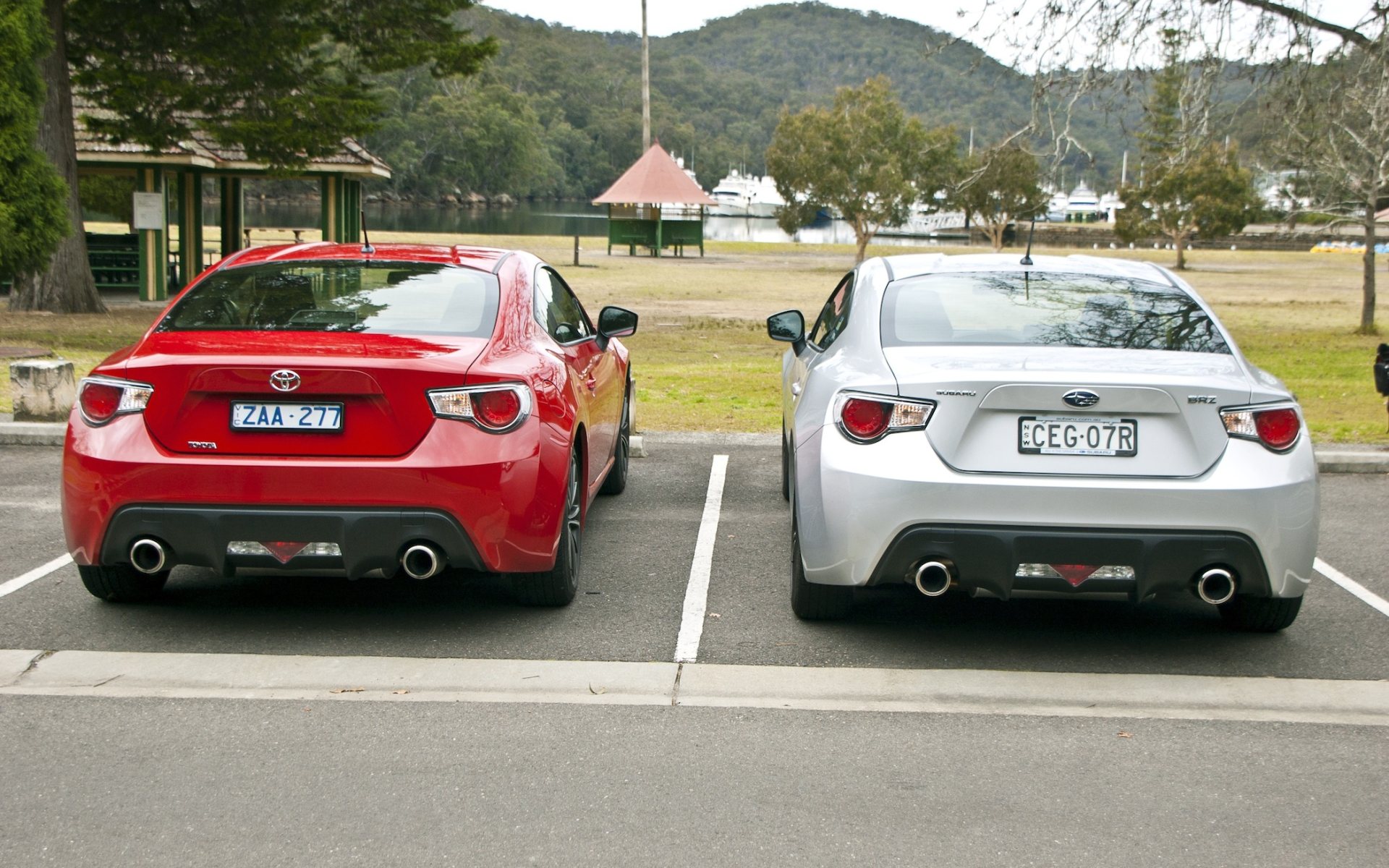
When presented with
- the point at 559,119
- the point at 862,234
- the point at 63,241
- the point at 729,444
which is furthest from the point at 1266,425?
the point at 559,119

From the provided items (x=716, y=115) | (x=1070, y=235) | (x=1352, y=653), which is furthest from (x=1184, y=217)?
(x=716, y=115)

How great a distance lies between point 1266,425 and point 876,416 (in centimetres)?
138

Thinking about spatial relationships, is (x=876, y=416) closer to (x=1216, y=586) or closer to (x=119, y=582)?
(x=1216, y=586)

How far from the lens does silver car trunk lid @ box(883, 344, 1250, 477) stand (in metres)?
4.96

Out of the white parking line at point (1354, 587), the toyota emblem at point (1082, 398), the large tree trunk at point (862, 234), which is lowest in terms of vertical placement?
the white parking line at point (1354, 587)

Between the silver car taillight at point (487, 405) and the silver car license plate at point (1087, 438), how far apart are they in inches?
72.8

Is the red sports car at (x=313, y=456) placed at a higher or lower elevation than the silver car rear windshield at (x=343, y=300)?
lower

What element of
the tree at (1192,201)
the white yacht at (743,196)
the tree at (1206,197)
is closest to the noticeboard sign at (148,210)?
the tree at (1192,201)

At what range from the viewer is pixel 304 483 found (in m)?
5.14

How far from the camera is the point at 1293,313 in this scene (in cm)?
3050

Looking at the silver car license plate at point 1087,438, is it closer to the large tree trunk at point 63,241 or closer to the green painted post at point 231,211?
the large tree trunk at point 63,241

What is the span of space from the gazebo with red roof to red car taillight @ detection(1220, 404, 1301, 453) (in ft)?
169

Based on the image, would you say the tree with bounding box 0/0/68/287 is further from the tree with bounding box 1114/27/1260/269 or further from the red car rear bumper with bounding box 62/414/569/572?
the tree with bounding box 1114/27/1260/269

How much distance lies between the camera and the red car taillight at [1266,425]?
502cm
